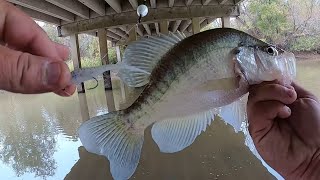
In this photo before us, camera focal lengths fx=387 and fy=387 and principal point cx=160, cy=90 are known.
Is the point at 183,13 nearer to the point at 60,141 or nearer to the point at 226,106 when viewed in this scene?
the point at 60,141

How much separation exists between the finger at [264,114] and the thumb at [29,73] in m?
0.52

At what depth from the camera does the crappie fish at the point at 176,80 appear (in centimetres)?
87

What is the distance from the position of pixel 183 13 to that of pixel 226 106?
7.92m

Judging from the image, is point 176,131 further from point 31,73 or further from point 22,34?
point 22,34

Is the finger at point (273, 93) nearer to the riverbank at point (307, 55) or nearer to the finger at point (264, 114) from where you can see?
the finger at point (264, 114)

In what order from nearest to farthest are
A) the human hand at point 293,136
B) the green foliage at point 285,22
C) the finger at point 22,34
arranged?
the finger at point 22,34
the human hand at point 293,136
the green foliage at point 285,22

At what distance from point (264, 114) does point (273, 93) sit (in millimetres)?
146

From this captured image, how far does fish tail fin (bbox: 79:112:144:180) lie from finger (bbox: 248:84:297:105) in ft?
Answer: 1.00

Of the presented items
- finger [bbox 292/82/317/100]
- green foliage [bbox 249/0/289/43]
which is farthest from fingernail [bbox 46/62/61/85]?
green foliage [bbox 249/0/289/43]

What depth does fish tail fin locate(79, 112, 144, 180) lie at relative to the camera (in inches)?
33.7

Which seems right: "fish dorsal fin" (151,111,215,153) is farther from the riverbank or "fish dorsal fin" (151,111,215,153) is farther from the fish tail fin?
the riverbank

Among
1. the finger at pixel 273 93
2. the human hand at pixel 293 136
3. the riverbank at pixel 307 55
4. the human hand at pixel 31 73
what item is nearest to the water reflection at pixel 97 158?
the human hand at pixel 293 136

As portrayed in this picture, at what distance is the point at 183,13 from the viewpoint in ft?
28.4

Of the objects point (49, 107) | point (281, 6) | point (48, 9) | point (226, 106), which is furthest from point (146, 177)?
point (281, 6)
